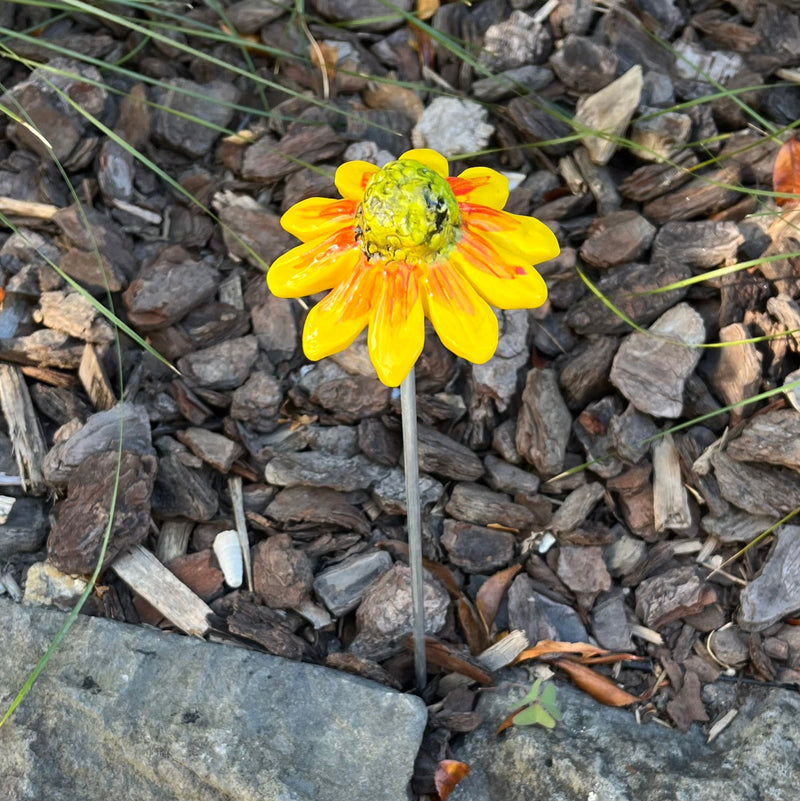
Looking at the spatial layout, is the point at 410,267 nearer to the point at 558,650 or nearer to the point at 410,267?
the point at 410,267

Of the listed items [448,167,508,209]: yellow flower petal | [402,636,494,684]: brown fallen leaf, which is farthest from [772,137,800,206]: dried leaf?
[402,636,494,684]: brown fallen leaf

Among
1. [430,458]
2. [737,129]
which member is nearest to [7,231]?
[430,458]

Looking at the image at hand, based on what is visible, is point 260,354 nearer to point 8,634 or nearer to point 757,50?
point 8,634

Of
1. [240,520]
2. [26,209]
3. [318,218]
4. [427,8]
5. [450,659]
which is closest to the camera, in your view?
[318,218]

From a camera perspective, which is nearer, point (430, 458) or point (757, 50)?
point (430, 458)

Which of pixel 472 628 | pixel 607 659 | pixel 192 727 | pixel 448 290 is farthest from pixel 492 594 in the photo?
pixel 448 290

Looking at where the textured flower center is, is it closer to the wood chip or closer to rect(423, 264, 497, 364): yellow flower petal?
rect(423, 264, 497, 364): yellow flower petal

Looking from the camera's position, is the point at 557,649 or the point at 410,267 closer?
the point at 410,267

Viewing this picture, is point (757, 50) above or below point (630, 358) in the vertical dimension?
above
